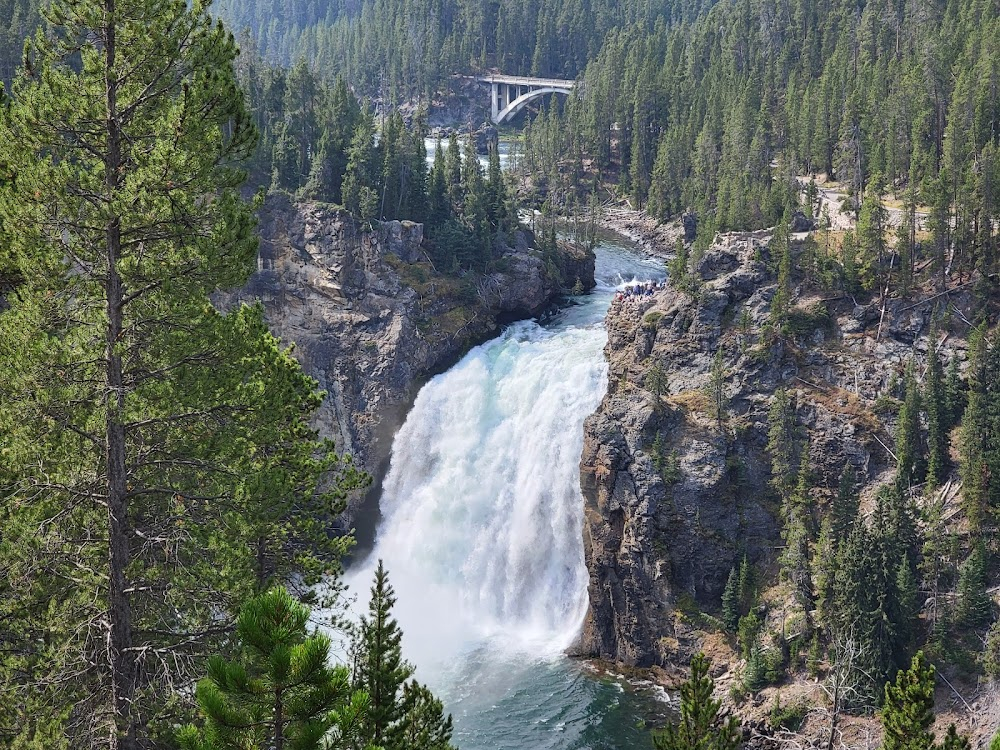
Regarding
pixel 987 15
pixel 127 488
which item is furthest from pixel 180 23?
pixel 987 15

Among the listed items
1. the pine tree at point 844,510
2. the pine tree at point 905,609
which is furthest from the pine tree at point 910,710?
the pine tree at point 844,510

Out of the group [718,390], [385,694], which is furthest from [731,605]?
[385,694]

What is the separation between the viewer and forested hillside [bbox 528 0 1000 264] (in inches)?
2968

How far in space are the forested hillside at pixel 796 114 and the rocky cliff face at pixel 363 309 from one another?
21.4 m

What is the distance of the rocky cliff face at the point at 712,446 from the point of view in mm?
57750

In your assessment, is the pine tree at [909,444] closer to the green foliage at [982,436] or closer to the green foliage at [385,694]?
the green foliage at [982,436]

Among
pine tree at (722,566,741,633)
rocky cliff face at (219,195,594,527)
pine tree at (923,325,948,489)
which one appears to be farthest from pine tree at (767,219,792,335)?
rocky cliff face at (219,195,594,527)

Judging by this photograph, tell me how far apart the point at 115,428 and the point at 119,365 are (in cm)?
127

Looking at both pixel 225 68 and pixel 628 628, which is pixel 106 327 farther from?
pixel 628 628

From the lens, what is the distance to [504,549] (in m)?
65.2

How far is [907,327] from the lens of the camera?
201ft

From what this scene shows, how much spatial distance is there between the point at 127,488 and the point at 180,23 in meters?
9.87

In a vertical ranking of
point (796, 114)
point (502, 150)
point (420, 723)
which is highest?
point (796, 114)

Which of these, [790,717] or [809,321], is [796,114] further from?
[790,717]
